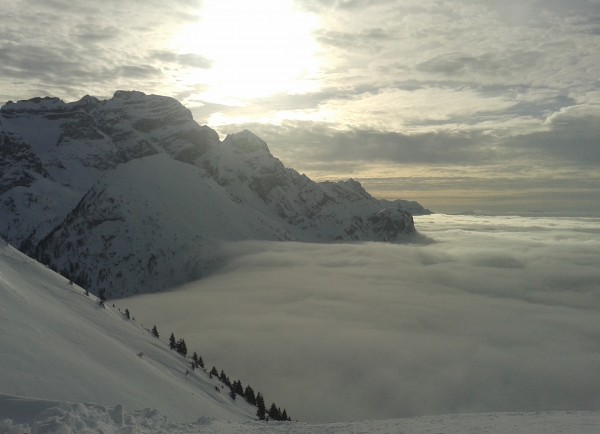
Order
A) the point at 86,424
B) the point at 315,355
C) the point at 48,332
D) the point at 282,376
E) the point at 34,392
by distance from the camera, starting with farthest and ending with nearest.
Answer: the point at 315,355 → the point at 282,376 → the point at 48,332 → the point at 34,392 → the point at 86,424

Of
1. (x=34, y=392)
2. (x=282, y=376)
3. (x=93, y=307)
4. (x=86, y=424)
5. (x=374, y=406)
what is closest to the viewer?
(x=86, y=424)

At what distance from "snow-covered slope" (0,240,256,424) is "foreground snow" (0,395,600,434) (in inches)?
82.5

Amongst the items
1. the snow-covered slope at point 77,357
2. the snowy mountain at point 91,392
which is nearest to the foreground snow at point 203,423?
the snowy mountain at point 91,392

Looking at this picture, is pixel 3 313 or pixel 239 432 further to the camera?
pixel 3 313

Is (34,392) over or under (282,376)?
over

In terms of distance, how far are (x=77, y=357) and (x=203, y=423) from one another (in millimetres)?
13101

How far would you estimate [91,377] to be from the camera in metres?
37.0

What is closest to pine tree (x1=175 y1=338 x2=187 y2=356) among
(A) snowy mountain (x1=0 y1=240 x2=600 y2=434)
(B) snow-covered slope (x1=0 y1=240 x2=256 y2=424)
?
(B) snow-covered slope (x1=0 y1=240 x2=256 y2=424)

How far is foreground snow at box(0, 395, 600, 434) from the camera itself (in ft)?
81.3

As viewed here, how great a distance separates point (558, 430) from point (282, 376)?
5836 inches

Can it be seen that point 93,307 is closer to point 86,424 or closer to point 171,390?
point 171,390

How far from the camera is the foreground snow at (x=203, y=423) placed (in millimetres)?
24781

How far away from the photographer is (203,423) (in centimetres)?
3600

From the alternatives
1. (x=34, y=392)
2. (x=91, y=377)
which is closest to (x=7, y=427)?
(x=34, y=392)
